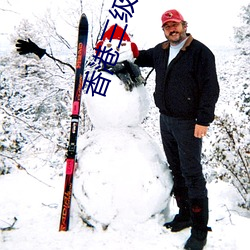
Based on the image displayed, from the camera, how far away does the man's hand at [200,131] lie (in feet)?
7.94

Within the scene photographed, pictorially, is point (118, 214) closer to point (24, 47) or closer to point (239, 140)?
point (24, 47)

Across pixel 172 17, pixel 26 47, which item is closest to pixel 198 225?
pixel 172 17

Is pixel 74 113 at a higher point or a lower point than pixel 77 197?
higher

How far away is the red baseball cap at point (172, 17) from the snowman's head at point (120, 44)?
51cm

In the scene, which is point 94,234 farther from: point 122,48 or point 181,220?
point 122,48

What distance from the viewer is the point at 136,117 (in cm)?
294

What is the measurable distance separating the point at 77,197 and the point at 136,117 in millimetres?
1020

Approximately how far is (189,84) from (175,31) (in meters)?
0.48

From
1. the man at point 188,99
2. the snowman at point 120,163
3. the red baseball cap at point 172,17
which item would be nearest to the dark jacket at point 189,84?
the man at point 188,99

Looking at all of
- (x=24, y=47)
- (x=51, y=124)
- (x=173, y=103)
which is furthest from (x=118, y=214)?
(x=51, y=124)

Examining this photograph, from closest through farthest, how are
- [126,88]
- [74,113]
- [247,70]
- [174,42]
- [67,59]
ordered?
[174,42] → [126,88] → [74,113] → [67,59] → [247,70]

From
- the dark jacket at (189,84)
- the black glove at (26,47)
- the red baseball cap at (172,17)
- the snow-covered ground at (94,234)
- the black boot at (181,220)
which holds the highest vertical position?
the red baseball cap at (172,17)

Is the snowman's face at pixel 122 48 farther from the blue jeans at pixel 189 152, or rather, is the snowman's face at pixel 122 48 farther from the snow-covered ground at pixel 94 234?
the snow-covered ground at pixel 94 234

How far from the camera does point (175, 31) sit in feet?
8.24
